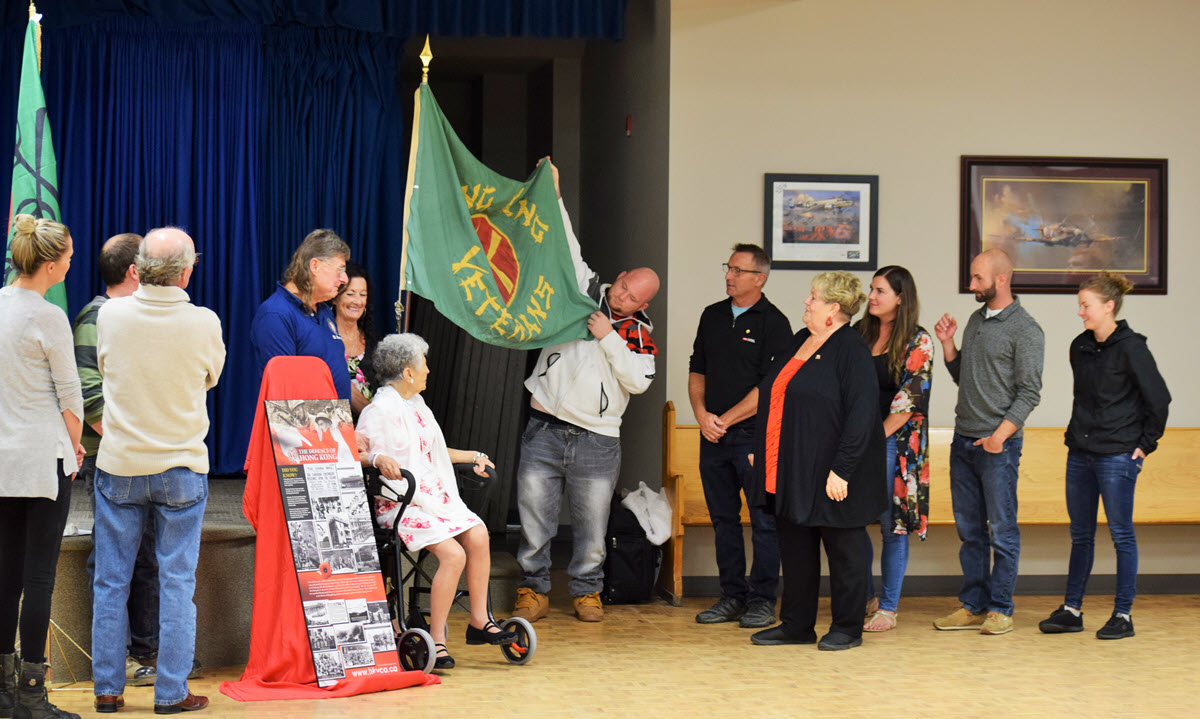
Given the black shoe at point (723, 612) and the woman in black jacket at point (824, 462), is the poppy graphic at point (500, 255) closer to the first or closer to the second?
the woman in black jacket at point (824, 462)

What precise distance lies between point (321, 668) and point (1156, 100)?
5.08 metres

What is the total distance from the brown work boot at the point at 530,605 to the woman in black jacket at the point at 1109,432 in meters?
2.18

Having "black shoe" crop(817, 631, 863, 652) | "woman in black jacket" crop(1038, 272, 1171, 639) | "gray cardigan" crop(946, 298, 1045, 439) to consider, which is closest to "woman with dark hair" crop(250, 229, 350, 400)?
"black shoe" crop(817, 631, 863, 652)

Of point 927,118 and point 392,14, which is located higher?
point 392,14

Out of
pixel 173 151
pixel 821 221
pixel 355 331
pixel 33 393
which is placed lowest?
pixel 33 393

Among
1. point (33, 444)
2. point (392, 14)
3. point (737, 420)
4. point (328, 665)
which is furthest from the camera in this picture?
point (392, 14)

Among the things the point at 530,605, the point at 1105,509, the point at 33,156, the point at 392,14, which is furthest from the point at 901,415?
the point at 33,156

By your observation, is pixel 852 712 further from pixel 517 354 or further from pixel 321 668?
pixel 517 354

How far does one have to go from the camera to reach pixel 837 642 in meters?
4.79

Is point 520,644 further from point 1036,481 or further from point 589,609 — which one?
point 1036,481

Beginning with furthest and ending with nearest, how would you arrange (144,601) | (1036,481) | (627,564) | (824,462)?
(1036,481)
(627,564)
(824,462)
(144,601)

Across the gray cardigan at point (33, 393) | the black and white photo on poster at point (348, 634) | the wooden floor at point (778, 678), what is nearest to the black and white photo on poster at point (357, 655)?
the black and white photo on poster at point (348, 634)

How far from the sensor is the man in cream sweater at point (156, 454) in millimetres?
3619

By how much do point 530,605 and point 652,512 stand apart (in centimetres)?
81
